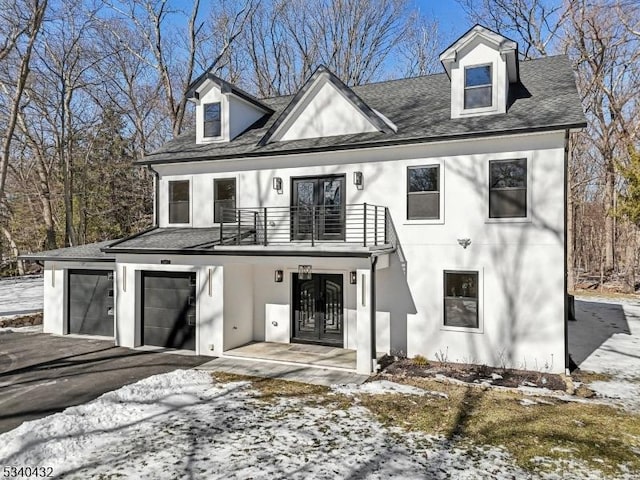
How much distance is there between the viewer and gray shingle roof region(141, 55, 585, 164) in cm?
981

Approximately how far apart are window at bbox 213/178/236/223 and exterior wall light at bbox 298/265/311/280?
2.77 metres

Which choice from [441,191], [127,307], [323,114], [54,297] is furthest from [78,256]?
[441,191]

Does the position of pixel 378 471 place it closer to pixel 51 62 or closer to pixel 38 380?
pixel 38 380

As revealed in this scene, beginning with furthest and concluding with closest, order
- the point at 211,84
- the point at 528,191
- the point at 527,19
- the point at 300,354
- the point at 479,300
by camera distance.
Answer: the point at 527,19
the point at 211,84
the point at 300,354
the point at 479,300
the point at 528,191

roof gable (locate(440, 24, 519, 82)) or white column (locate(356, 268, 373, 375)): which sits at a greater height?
roof gable (locate(440, 24, 519, 82))

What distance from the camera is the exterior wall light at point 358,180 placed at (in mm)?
11148

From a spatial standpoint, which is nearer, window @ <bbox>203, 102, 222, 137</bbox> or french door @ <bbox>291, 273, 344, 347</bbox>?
french door @ <bbox>291, 273, 344, 347</bbox>

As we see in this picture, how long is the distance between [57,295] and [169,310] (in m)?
4.59

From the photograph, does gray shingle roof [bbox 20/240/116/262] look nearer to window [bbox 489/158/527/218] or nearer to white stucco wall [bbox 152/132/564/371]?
white stucco wall [bbox 152/132/564/371]

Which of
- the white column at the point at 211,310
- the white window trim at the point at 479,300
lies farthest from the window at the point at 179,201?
the white window trim at the point at 479,300

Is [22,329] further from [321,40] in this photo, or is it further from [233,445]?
[321,40]

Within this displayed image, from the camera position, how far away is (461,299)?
1027 cm

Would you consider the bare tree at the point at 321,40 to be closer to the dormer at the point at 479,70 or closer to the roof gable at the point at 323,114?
the roof gable at the point at 323,114

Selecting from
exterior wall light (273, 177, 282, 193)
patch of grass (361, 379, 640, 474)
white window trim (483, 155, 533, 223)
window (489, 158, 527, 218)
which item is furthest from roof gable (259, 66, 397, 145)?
patch of grass (361, 379, 640, 474)
